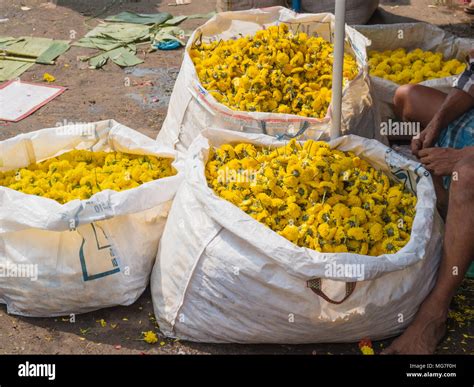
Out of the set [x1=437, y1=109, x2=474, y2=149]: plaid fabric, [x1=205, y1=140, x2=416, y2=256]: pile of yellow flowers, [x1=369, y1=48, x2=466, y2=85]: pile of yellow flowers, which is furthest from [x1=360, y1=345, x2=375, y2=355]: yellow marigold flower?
[x1=369, y1=48, x2=466, y2=85]: pile of yellow flowers

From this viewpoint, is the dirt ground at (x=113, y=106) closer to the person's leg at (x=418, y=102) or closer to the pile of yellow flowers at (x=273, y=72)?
the person's leg at (x=418, y=102)

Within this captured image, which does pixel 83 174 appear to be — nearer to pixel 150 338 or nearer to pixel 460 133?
pixel 150 338

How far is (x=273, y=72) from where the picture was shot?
3371 mm

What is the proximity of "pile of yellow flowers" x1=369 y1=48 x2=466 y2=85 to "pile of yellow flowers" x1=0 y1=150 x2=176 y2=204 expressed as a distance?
158cm

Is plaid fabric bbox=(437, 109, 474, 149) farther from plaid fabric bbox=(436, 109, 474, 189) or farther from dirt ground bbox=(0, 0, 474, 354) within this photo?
dirt ground bbox=(0, 0, 474, 354)

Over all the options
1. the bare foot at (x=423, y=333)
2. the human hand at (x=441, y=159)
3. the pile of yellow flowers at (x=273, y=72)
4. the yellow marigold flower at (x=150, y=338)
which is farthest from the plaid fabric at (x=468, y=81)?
the yellow marigold flower at (x=150, y=338)

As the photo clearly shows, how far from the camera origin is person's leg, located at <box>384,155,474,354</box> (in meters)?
2.63

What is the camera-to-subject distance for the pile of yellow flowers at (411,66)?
13.0 feet

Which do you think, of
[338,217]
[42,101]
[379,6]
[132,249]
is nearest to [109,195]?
[132,249]

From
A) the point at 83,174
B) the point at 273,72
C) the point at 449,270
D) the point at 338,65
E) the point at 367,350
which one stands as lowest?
the point at 367,350

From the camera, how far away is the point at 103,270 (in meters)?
2.79

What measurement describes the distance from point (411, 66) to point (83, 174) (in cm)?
220

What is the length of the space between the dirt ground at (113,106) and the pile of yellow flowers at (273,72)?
0.98 metres

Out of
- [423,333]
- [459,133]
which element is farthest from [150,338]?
[459,133]
